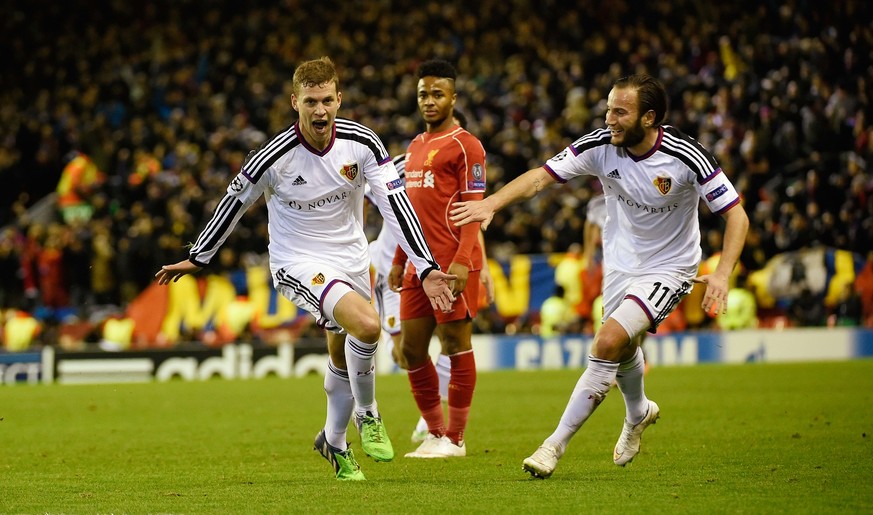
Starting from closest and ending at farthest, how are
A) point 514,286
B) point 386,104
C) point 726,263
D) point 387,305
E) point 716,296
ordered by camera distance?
point 716,296 → point 726,263 → point 387,305 → point 514,286 → point 386,104

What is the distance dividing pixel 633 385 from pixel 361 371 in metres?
1.77

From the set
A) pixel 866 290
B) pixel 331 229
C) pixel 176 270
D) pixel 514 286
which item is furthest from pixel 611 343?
pixel 514 286

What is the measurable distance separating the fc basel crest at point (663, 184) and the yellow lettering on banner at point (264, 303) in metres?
15.5

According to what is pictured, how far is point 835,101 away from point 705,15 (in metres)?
5.45

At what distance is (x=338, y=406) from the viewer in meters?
7.96

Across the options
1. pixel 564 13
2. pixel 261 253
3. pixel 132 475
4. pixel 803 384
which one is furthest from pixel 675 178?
pixel 564 13

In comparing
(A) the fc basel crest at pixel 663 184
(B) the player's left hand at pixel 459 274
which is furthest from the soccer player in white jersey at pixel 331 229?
(A) the fc basel crest at pixel 663 184

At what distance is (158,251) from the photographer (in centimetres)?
2394

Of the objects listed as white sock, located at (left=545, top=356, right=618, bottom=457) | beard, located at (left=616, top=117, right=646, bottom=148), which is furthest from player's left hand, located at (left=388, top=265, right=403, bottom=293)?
beard, located at (left=616, top=117, right=646, bottom=148)

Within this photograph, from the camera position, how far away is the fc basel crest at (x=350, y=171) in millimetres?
7809

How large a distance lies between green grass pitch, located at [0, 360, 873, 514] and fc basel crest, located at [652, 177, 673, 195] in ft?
5.53

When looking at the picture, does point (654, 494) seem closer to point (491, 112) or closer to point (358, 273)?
point (358, 273)

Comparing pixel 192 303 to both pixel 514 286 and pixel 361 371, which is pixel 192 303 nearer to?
pixel 514 286

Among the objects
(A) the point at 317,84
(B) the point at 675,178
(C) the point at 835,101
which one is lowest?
(B) the point at 675,178
